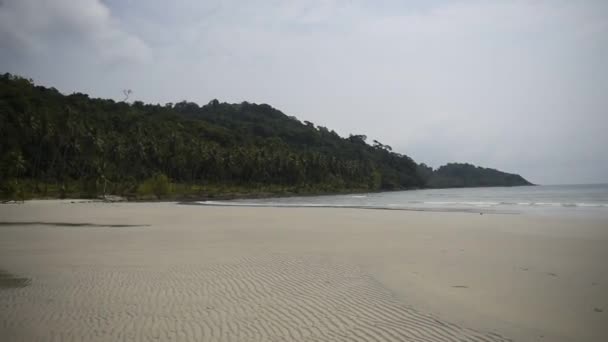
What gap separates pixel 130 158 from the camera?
78125mm

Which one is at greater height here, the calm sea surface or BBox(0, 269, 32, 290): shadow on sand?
the calm sea surface

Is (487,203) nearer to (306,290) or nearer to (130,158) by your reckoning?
(306,290)

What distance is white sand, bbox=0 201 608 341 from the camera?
17.9 ft

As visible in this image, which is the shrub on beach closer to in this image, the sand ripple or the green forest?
the green forest

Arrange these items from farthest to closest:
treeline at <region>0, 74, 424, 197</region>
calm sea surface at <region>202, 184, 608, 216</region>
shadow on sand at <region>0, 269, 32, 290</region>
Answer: treeline at <region>0, 74, 424, 197</region> < calm sea surface at <region>202, 184, 608, 216</region> < shadow on sand at <region>0, 269, 32, 290</region>

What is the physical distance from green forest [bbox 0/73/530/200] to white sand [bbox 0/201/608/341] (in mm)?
41954

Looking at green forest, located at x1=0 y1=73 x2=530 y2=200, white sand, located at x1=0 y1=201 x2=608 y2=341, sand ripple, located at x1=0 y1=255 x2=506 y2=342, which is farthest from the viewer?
green forest, located at x1=0 y1=73 x2=530 y2=200

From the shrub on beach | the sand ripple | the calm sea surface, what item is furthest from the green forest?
the sand ripple

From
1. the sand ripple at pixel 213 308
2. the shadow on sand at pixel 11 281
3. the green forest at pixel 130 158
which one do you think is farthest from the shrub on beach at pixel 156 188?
the sand ripple at pixel 213 308

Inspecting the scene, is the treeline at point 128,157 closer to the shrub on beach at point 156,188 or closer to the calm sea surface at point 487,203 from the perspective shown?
the shrub on beach at point 156,188

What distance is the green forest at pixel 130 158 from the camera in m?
62.9

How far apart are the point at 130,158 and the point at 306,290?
8061 centimetres

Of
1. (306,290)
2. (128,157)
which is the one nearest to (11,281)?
(306,290)

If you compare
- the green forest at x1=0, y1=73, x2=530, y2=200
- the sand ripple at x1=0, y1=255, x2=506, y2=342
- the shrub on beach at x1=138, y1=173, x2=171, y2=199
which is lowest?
the sand ripple at x1=0, y1=255, x2=506, y2=342
